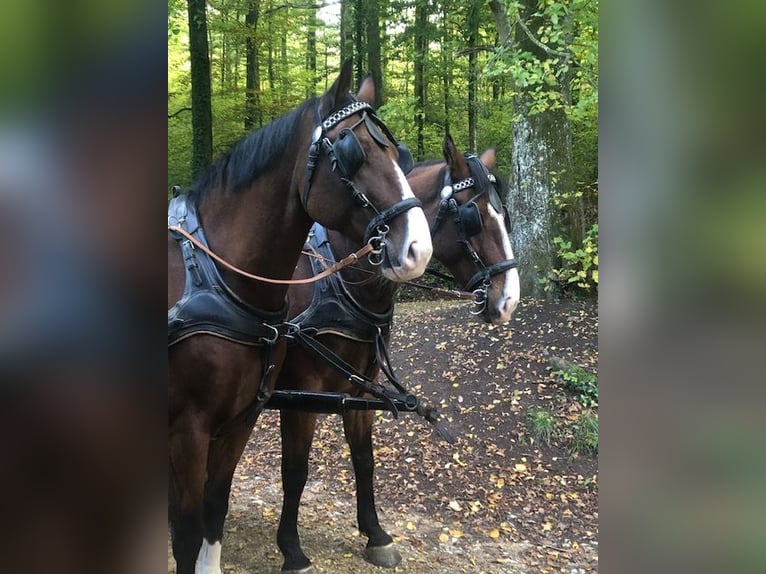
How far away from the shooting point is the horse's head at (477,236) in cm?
351

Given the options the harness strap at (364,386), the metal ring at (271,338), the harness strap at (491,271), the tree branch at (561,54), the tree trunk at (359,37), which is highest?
the tree trunk at (359,37)

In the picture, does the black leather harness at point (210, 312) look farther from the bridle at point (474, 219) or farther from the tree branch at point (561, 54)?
the tree branch at point (561, 54)

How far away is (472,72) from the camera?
13.3 metres

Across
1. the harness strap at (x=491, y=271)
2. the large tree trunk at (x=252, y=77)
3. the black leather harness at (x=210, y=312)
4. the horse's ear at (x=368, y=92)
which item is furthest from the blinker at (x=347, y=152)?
the large tree trunk at (x=252, y=77)

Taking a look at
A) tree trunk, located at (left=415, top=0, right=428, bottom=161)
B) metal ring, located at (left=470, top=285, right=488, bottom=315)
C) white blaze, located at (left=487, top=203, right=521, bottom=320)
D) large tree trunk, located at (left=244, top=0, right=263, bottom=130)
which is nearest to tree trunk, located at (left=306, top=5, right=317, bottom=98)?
large tree trunk, located at (left=244, top=0, right=263, bottom=130)

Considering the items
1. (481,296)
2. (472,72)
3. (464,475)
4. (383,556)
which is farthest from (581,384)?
(472,72)

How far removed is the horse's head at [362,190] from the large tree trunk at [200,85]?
23.8ft

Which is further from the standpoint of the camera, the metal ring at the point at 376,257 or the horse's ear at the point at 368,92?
the horse's ear at the point at 368,92
